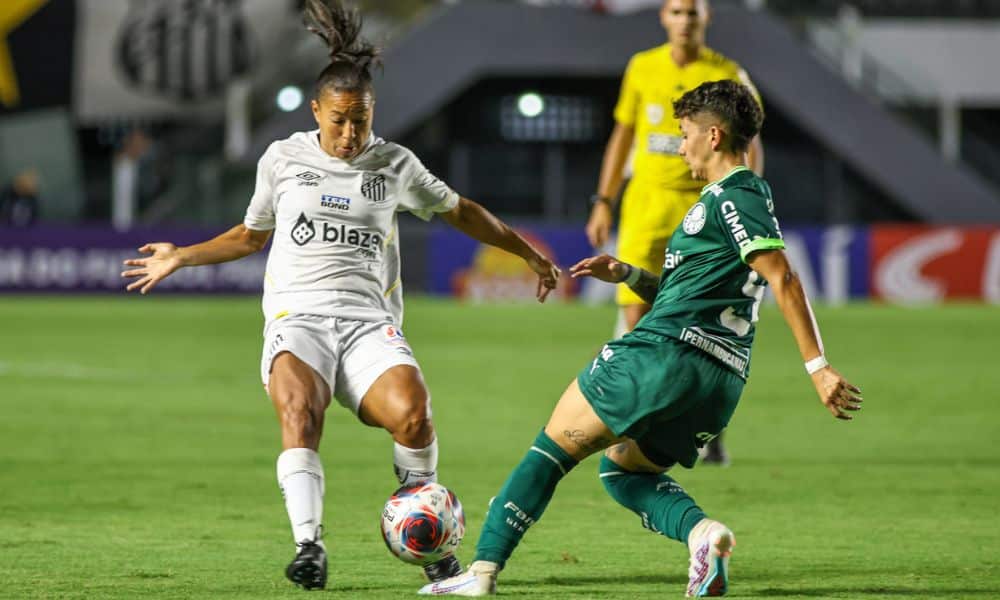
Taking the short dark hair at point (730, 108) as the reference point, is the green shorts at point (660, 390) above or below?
below

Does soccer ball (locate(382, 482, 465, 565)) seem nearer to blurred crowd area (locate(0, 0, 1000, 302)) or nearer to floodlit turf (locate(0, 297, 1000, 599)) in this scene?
floodlit turf (locate(0, 297, 1000, 599))

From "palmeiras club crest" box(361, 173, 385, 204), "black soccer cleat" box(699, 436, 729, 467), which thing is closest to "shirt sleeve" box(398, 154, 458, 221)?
"palmeiras club crest" box(361, 173, 385, 204)


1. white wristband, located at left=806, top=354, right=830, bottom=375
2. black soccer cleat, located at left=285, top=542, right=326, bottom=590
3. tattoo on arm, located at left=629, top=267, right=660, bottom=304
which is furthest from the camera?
tattoo on arm, located at left=629, top=267, right=660, bottom=304

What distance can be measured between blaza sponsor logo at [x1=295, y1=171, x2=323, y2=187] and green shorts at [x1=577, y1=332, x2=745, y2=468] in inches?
55.3

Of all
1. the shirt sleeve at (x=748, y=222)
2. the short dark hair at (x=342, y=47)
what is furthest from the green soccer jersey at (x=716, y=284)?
the short dark hair at (x=342, y=47)

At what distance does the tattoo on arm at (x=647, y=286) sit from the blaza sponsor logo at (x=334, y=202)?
1.18 m

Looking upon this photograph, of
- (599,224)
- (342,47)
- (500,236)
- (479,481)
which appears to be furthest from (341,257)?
(599,224)

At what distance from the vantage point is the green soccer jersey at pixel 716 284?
5.87 m

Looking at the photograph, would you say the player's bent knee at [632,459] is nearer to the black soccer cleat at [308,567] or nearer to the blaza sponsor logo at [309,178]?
the black soccer cleat at [308,567]

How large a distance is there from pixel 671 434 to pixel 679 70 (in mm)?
3983

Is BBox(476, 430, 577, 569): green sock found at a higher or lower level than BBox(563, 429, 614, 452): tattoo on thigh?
lower

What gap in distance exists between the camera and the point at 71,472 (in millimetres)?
9570

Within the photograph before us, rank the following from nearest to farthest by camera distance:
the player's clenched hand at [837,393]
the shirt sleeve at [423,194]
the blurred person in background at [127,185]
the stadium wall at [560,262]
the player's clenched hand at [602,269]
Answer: the player's clenched hand at [837,393]
the player's clenched hand at [602,269]
the shirt sleeve at [423,194]
the stadium wall at [560,262]
the blurred person in background at [127,185]

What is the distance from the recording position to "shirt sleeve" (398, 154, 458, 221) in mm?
6855
